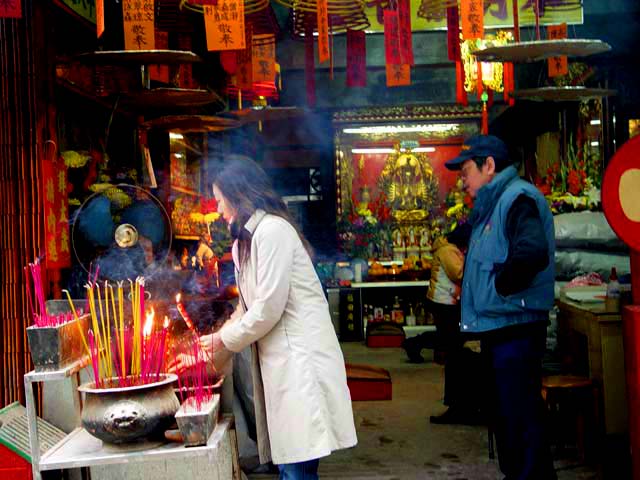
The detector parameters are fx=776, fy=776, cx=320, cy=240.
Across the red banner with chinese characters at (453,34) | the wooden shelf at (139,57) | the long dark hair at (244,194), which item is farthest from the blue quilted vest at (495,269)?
the red banner with chinese characters at (453,34)

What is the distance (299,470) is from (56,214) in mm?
2375

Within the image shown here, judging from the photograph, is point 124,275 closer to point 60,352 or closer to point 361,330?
point 60,352

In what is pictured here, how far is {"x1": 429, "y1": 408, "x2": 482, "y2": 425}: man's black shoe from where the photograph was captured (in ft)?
21.4

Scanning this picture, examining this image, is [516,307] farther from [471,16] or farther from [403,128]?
[403,128]

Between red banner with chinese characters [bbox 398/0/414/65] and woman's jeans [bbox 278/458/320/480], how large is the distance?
342 cm

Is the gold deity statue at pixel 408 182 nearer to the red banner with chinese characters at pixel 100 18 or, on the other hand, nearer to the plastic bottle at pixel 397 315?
the plastic bottle at pixel 397 315

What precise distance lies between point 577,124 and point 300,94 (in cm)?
421

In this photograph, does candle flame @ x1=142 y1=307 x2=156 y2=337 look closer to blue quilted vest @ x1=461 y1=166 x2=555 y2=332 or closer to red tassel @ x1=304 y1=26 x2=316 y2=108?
blue quilted vest @ x1=461 y1=166 x2=555 y2=332

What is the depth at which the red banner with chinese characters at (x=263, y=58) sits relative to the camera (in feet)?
24.0

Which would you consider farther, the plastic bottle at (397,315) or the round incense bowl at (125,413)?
the plastic bottle at (397,315)

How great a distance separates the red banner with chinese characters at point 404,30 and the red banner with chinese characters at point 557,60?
224cm

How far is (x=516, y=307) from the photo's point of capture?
13.4 feet

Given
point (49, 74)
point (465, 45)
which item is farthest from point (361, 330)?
point (49, 74)

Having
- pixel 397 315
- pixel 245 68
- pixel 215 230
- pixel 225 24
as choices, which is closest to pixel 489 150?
pixel 225 24
